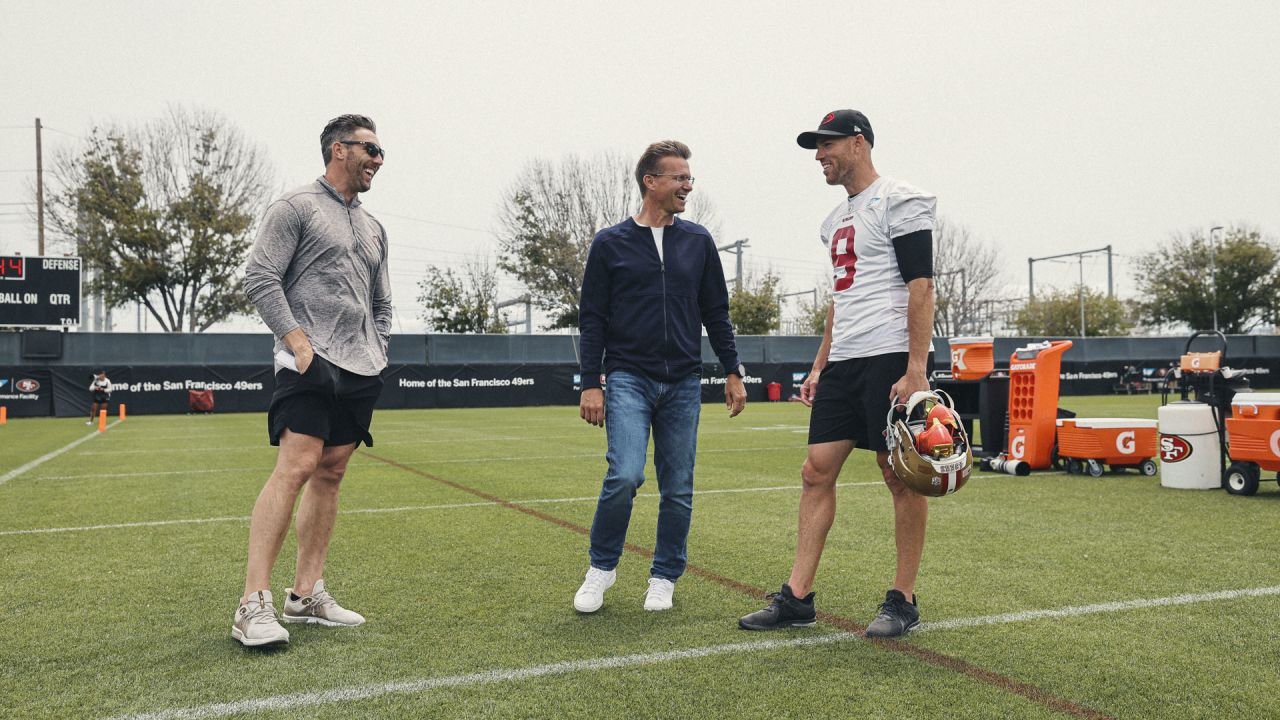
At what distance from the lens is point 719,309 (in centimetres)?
439

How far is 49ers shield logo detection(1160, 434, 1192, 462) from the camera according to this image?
7.93 m

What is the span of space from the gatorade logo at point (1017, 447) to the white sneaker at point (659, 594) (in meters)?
6.45

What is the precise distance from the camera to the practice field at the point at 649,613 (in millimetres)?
2904

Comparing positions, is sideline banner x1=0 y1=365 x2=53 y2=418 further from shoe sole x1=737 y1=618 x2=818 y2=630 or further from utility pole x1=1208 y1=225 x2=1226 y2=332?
utility pole x1=1208 y1=225 x2=1226 y2=332

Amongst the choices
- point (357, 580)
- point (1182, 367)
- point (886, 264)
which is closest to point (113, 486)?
point (357, 580)

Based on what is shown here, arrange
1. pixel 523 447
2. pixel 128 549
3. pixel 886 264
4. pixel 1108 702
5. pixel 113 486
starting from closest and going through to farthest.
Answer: pixel 1108 702 < pixel 886 264 < pixel 128 549 < pixel 113 486 < pixel 523 447

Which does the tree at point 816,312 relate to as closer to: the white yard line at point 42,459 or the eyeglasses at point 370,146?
the white yard line at point 42,459

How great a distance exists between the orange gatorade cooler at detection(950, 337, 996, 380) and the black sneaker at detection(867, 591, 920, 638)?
7235 millimetres

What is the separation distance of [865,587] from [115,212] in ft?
123

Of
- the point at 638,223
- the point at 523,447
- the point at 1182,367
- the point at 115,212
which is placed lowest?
the point at 523,447

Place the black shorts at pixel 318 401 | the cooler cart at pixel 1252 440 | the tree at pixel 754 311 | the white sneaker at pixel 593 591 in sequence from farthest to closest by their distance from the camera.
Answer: the tree at pixel 754 311
the cooler cart at pixel 1252 440
the white sneaker at pixel 593 591
the black shorts at pixel 318 401

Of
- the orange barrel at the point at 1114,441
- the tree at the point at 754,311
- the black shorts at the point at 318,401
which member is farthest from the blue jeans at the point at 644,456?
the tree at the point at 754,311

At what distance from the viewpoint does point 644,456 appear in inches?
165

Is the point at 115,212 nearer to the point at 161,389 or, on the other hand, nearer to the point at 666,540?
the point at 161,389
